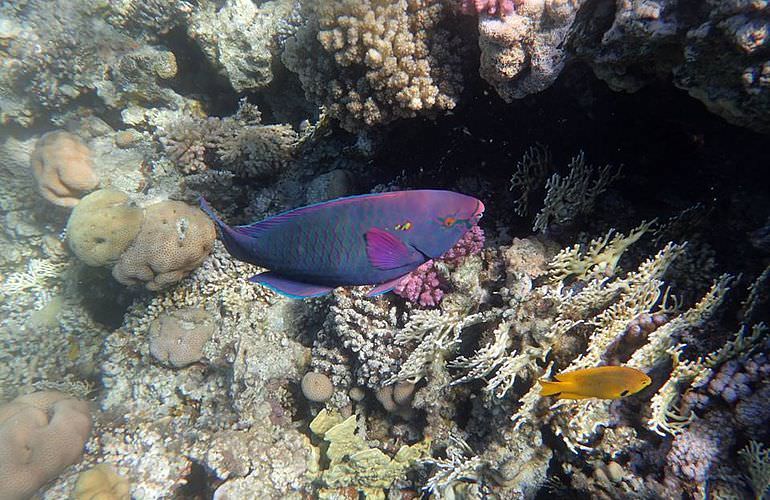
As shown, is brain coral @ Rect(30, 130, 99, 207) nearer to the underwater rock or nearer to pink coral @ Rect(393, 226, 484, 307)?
the underwater rock

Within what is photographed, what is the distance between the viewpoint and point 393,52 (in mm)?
3479

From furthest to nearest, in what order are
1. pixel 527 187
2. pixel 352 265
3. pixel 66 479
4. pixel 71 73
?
pixel 71 73 < pixel 66 479 < pixel 527 187 < pixel 352 265

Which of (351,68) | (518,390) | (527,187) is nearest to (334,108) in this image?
(351,68)

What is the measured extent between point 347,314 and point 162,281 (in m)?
2.72

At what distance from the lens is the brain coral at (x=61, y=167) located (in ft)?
20.6

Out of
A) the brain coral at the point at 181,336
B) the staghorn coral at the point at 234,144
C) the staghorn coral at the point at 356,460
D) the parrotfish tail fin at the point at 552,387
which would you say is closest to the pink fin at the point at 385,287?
the parrotfish tail fin at the point at 552,387

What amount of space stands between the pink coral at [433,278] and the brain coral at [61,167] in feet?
18.8

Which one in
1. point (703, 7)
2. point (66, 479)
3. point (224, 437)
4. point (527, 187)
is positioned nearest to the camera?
point (703, 7)

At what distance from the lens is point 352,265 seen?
72.0 inches

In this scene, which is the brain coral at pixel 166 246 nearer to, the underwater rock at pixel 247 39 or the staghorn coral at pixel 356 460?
the underwater rock at pixel 247 39

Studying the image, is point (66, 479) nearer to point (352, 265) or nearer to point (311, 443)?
point (311, 443)

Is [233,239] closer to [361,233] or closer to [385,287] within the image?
[361,233]

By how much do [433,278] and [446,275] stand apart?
13cm

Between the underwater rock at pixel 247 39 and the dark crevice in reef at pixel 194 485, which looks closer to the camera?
the dark crevice in reef at pixel 194 485
